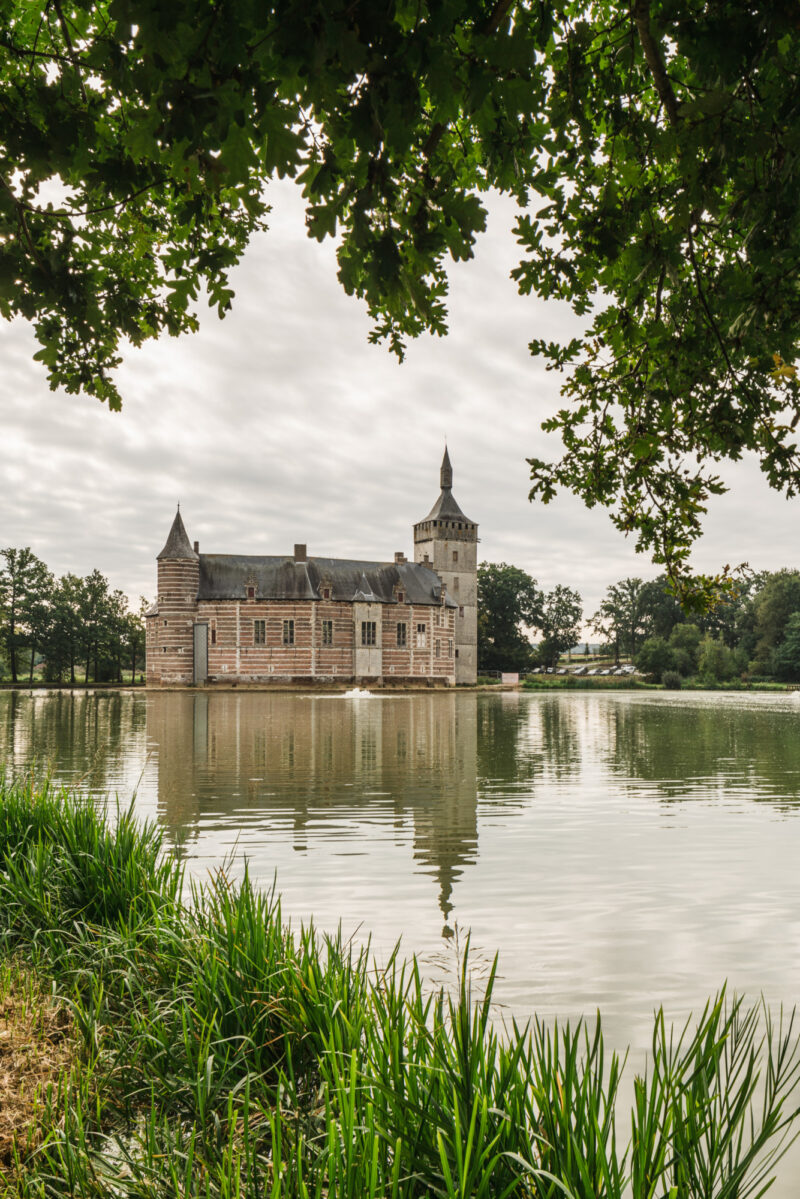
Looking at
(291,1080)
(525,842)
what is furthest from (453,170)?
(525,842)

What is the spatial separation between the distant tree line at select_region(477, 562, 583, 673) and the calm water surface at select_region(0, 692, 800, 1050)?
62.1 meters

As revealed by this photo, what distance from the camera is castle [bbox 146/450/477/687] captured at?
57469 millimetres

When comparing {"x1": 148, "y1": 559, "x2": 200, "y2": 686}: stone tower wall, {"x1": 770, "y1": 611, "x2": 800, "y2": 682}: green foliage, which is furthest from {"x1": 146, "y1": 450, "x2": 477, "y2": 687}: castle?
{"x1": 770, "y1": 611, "x2": 800, "y2": 682}: green foliage

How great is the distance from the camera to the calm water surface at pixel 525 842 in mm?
5559

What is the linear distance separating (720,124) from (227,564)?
193ft

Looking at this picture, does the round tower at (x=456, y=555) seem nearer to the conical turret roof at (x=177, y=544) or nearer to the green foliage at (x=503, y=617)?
the green foliage at (x=503, y=617)

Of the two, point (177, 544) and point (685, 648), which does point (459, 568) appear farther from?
point (685, 648)

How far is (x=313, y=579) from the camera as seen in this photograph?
2425 inches

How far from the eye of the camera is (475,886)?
7.25 metres

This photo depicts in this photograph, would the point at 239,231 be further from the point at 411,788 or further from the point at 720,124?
the point at 411,788

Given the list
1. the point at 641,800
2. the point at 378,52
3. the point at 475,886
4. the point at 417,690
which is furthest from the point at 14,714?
the point at 417,690

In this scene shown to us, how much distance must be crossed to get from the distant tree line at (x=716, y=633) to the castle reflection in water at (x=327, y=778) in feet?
170

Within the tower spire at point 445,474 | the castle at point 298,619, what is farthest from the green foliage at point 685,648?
the tower spire at point 445,474

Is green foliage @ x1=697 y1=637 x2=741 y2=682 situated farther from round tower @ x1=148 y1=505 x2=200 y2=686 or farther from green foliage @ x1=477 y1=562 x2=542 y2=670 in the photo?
round tower @ x1=148 y1=505 x2=200 y2=686
